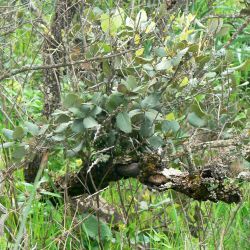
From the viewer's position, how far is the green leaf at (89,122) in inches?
108

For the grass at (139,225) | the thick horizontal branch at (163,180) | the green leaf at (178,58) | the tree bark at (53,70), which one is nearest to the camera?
the thick horizontal branch at (163,180)

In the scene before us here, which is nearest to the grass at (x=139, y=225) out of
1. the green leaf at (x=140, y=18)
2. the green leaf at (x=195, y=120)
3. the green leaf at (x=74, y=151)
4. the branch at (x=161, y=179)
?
the branch at (x=161, y=179)

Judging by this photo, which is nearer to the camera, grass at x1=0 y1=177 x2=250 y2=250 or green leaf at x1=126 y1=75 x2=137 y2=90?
green leaf at x1=126 y1=75 x2=137 y2=90

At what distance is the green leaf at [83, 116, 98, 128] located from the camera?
2.75m

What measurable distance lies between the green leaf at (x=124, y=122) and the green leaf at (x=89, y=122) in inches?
3.5

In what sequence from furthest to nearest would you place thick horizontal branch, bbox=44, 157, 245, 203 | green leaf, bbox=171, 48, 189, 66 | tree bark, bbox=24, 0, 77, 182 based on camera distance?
1. tree bark, bbox=24, 0, 77, 182
2. green leaf, bbox=171, 48, 189, 66
3. thick horizontal branch, bbox=44, 157, 245, 203

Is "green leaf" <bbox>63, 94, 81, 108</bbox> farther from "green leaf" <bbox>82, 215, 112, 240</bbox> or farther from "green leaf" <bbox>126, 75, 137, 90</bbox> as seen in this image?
"green leaf" <bbox>82, 215, 112, 240</bbox>

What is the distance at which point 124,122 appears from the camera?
2.78m

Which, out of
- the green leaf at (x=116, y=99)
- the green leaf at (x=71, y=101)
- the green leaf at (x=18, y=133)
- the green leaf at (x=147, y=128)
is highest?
the green leaf at (x=71, y=101)

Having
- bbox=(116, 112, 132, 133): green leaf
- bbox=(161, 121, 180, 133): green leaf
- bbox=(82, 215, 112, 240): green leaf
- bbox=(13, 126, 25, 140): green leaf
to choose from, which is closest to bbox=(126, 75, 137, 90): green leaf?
bbox=(116, 112, 132, 133): green leaf

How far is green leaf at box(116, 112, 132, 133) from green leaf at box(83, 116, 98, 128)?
0.09m

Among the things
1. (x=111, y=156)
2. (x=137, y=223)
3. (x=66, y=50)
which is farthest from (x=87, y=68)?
(x=137, y=223)

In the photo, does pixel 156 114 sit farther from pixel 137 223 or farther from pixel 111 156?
pixel 137 223

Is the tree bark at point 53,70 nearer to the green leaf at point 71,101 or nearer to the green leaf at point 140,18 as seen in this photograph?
the green leaf at point 140,18
